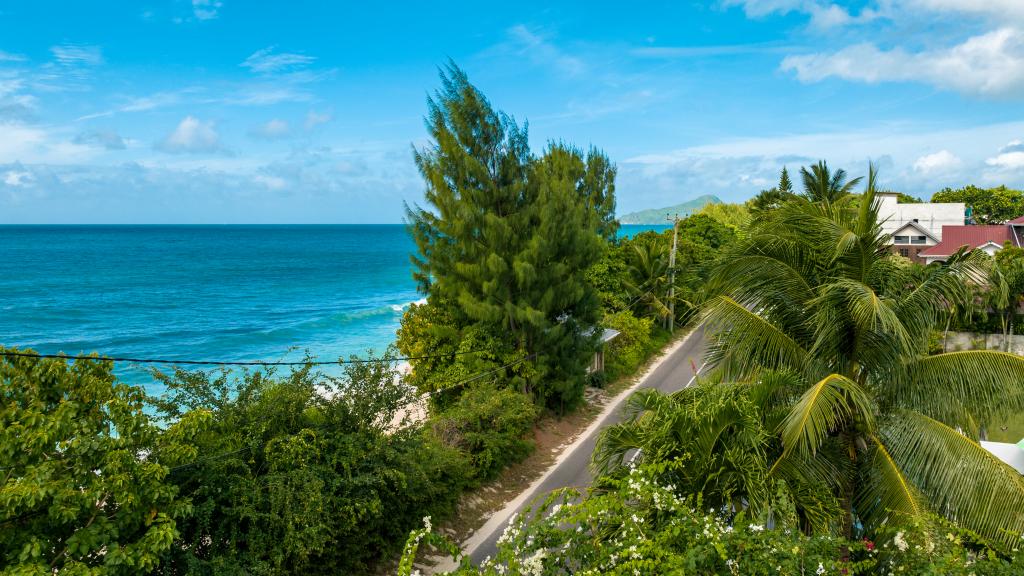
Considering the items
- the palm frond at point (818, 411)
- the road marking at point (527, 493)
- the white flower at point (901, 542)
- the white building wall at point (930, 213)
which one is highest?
the white building wall at point (930, 213)

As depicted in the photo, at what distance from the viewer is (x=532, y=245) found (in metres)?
16.9

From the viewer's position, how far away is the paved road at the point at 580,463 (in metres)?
12.8

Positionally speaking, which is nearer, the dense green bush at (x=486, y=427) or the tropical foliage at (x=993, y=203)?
the dense green bush at (x=486, y=427)

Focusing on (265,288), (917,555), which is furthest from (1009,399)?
(265,288)

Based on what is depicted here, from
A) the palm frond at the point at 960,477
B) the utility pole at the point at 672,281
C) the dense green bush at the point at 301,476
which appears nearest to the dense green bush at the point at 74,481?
the dense green bush at the point at 301,476

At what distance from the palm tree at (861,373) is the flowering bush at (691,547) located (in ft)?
2.27

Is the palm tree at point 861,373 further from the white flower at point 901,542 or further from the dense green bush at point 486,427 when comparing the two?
the dense green bush at point 486,427

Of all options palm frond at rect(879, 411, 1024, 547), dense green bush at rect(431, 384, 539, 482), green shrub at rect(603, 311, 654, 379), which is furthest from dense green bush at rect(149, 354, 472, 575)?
green shrub at rect(603, 311, 654, 379)

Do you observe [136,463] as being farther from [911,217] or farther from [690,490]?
[911,217]

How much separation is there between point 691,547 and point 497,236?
1247 cm

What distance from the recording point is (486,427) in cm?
1553

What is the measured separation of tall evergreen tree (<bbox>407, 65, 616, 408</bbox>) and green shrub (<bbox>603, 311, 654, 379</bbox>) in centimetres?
832

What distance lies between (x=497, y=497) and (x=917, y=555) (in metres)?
10.7

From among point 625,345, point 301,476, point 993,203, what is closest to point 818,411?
point 301,476
